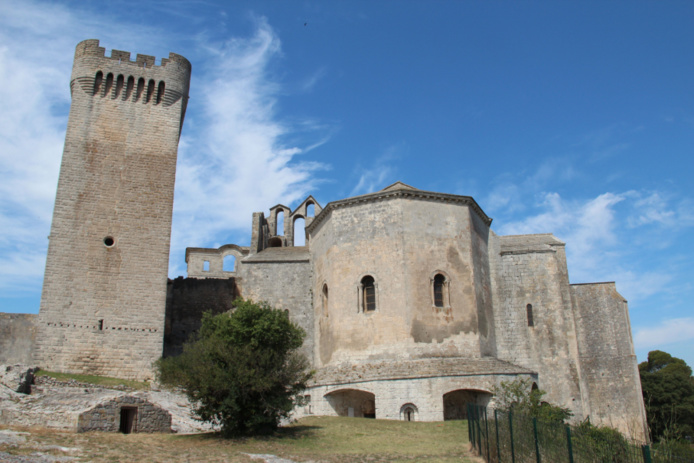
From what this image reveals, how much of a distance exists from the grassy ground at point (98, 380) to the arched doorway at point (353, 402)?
715 centimetres

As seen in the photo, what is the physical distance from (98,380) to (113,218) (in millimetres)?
6795

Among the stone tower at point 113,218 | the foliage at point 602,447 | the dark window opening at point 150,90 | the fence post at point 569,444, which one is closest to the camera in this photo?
the foliage at point 602,447

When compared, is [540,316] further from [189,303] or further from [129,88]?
[129,88]

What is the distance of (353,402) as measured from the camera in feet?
73.4

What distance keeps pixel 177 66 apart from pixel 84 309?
12.3 m

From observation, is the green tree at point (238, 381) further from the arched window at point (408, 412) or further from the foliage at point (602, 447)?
the foliage at point (602, 447)

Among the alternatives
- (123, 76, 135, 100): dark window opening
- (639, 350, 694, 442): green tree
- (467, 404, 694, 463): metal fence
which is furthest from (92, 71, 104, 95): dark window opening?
(639, 350, 694, 442): green tree

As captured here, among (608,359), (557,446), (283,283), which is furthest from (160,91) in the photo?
(608,359)

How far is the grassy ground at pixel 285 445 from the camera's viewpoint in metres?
12.9

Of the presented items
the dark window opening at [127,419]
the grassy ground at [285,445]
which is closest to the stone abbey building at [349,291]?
the grassy ground at [285,445]

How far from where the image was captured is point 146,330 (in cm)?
2280

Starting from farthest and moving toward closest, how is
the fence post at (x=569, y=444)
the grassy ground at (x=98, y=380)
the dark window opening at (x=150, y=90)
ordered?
the dark window opening at (x=150, y=90)
the grassy ground at (x=98, y=380)
the fence post at (x=569, y=444)

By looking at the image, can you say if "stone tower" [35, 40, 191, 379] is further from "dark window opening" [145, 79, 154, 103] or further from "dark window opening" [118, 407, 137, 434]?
"dark window opening" [118, 407, 137, 434]

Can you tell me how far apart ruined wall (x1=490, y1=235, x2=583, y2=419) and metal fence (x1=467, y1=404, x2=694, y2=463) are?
13.0m
